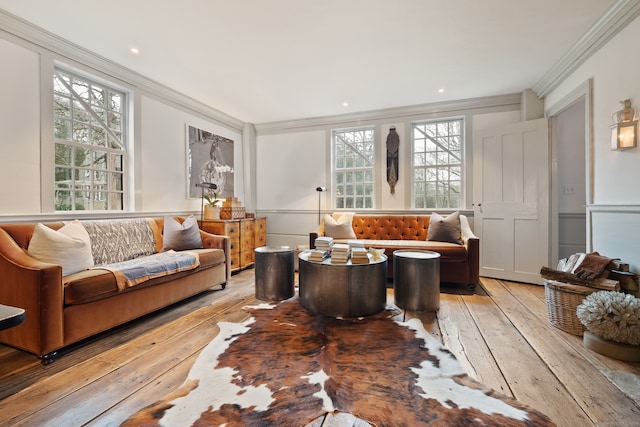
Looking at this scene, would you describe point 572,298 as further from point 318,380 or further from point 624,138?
point 318,380

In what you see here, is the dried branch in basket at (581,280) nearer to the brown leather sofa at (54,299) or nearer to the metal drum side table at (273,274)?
the metal drum side table at (273,274)

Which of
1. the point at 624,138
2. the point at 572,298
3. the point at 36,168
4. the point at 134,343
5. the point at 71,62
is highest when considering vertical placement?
the point at 71,62

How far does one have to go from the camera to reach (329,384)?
1596 mm

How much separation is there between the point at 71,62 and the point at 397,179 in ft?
14.2

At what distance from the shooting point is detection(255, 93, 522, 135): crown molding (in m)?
4.27

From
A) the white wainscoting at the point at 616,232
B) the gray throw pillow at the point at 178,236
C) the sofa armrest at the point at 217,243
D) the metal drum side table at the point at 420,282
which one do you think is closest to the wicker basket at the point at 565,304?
the white wainscoting at the point at 616,232

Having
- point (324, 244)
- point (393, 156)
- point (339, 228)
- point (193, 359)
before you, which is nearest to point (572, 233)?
point (393, 156)

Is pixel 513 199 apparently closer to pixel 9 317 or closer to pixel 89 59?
pixel 9 317

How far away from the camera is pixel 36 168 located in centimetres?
266

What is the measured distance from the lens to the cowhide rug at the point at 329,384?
4.41ft

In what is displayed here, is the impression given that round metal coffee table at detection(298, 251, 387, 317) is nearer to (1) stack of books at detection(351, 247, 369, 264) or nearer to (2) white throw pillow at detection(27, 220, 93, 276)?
(1) stack of books at detection(351, 247, 369, 264)

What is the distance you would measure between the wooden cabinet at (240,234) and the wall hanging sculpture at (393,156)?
230 centimetres

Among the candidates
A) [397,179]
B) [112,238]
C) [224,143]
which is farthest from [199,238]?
[397,179]

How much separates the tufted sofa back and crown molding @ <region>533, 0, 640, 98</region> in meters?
2.24
